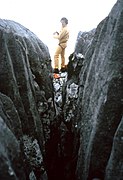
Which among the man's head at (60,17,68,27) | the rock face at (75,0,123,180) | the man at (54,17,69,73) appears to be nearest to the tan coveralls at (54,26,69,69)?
the man at (54,17,69,73)

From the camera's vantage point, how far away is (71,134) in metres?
13.9

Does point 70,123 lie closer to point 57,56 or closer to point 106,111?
point 106,111

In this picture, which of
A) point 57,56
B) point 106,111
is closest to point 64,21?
point 57,56

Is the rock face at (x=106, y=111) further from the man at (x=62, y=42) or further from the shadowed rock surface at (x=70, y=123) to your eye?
the man at (x=62, y=42)

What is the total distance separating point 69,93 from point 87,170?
7026 mm

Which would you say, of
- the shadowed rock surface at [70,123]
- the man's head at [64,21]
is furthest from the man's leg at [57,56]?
the shadowed rock surface at [70,123]

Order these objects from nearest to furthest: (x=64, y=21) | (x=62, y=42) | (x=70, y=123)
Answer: (x=70, y=123)
(x=64, y=21)
(x=62, y=42)

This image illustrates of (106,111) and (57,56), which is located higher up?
(106,111)

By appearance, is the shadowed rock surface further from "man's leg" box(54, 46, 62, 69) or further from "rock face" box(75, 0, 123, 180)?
"man's leg" box(54, 46, 62, 69)

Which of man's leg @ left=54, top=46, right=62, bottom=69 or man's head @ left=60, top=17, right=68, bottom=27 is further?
man's leg @ left=54, top=46, right=62, bottom=69

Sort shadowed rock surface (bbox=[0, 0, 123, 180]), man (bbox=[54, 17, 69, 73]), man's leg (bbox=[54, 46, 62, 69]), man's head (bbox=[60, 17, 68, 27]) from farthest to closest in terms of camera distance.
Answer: man's leg (bbox=[54, 46, 62, 69]) → man (bbox=[54, 17, 69, 73]) → man's head (bbox=[60, 17, 68, 27]) → shadowed rock surface (bbox=[0, 0, 123, 180])

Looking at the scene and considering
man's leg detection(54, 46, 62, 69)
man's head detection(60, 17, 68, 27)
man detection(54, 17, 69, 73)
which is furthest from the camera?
man's leg detection(54, 46, 62, 69)

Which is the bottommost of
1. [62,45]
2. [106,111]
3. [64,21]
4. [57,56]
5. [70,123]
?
[70,123]

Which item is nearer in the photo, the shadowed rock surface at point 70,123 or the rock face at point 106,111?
the shadowed rock surface at point 70,123
